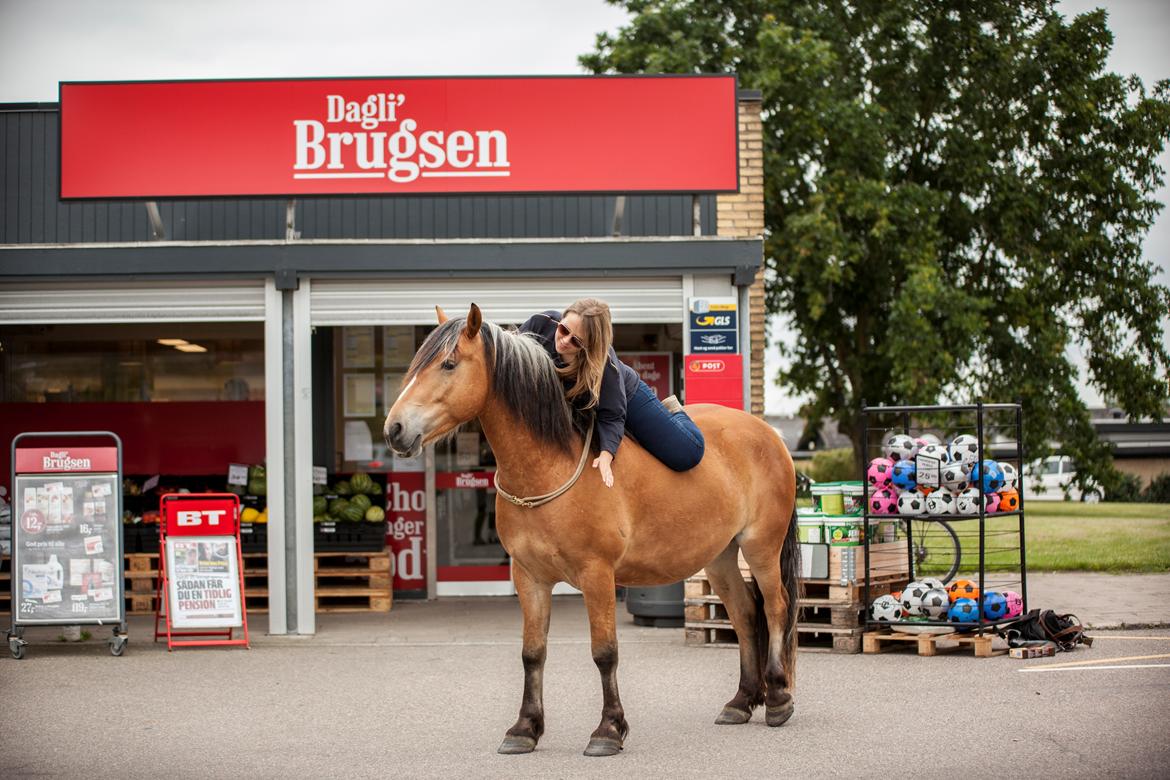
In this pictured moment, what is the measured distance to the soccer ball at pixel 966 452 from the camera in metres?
9.79

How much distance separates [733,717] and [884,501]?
3538 mm

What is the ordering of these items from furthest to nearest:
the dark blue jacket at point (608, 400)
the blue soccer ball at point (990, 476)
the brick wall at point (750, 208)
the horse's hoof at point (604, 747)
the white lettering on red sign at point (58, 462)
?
the brick wall at point (750, 208)
the white lettering on red sign at point (58, 462)
the blue soccer ball at point (990, 476)
the dark blue jacket at point (608, 400)
the horse's hoof at point (604, 747)

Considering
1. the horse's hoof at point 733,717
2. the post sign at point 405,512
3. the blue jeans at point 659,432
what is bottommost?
the horse's hoof at point 733,717

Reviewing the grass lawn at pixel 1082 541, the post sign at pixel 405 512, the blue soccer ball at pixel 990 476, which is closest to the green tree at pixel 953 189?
the grass lawn at pixel 1082 541

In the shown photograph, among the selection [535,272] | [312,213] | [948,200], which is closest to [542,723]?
[535,272]

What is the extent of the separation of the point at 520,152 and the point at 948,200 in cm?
1477

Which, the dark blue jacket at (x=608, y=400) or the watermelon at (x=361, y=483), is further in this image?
the watermelon at (x=361, y=483)

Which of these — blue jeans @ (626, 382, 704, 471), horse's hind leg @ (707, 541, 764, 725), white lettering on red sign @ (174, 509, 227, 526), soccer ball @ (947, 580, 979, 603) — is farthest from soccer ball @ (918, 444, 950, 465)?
white lettering on red sign @ (174, 509, 227, 526)

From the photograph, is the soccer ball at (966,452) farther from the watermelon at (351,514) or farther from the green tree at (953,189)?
the green tree at (953,189)

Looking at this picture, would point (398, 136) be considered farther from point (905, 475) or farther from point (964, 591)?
point (964, 591)

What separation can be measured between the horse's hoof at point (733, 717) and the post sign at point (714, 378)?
4265 mm

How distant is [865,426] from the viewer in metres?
9.88

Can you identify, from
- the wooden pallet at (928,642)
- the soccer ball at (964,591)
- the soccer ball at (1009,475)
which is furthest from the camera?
the soccer ball at (1009,475)

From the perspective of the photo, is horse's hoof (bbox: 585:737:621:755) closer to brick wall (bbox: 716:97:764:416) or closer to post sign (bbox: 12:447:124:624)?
post sign (bbox: 12:447:124:624)
